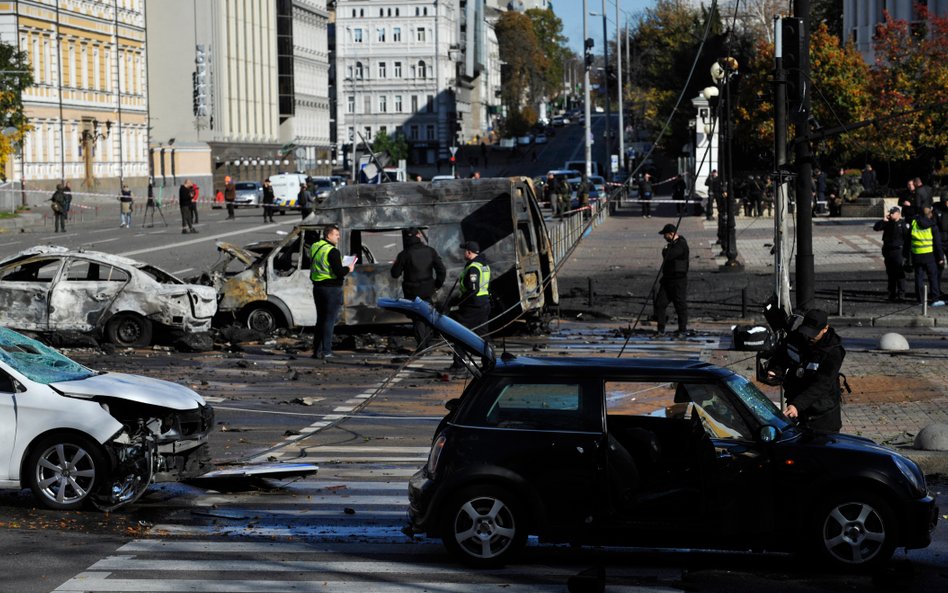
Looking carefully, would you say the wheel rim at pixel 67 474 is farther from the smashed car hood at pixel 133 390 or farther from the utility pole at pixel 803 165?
the utility pole at pixel 803 165

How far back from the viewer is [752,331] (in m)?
14.1

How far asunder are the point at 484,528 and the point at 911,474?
262 cm

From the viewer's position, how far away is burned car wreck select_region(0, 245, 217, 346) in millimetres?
20844

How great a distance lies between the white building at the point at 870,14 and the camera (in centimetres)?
7122

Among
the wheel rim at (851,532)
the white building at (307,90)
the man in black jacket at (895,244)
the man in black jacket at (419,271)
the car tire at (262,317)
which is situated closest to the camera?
the wheel rim at (851,532)

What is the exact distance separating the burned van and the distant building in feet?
164

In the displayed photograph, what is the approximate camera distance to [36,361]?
11.8 m

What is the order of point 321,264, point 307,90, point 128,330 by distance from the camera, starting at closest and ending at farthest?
point 321,264 → point 128,330 → point 307,90

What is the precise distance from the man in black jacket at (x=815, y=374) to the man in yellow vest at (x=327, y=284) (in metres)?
9.97

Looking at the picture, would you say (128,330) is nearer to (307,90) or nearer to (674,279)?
(674,279)

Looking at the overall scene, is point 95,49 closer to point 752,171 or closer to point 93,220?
point 93,220

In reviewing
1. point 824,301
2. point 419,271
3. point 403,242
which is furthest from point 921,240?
point 419,271

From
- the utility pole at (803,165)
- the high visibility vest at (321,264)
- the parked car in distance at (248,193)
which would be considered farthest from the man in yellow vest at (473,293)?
the parked car in distance at (248,193)

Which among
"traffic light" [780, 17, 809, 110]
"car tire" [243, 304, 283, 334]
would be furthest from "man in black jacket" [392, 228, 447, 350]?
"traffic light" [780, 17, 809, 110]
